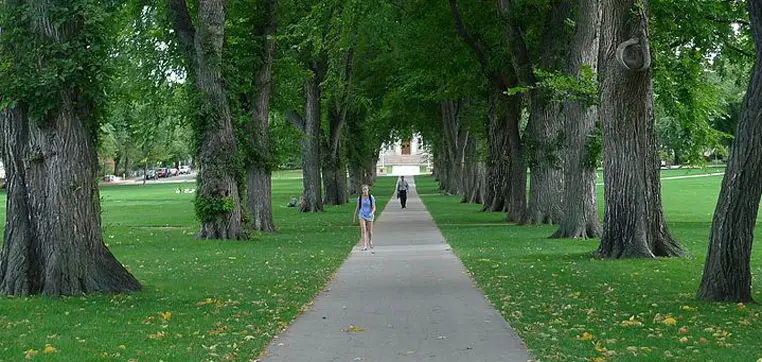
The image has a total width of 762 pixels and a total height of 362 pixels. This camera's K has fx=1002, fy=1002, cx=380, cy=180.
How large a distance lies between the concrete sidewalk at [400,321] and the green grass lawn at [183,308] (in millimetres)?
364

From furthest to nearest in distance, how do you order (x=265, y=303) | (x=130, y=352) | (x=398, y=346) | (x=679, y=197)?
(x=679, y=197) < (x=265, y=303) < (x=398, y=346) < (x=130, y=352)

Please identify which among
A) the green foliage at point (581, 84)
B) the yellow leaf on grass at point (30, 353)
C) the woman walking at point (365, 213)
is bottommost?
the yellow leaf on grass at point (30, 353)

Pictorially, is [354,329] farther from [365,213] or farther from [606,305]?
[365,213]

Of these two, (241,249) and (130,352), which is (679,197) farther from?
(130,352)

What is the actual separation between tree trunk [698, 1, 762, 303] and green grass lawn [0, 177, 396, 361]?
477cm

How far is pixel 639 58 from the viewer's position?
15.7 meters

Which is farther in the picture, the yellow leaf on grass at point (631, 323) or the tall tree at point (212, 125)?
the tall tree at point (212, 125)

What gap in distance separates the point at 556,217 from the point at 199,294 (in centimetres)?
1741

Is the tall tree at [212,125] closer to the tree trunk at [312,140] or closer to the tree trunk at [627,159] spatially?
the tree trunk at [627,159]

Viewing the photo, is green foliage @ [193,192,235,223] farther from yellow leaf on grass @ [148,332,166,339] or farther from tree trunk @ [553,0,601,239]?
yellow leaf on grass @ [148,332,166,339]

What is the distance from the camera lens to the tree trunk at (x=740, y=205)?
35.2 feet

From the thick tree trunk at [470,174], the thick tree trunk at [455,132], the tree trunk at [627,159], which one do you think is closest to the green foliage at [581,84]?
the tree trunk at [627,159]

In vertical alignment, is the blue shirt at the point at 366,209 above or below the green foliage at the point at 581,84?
below

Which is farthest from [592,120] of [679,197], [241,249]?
[679,197]
